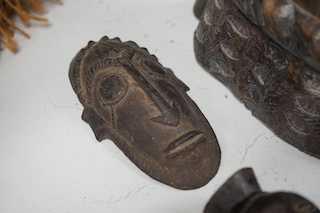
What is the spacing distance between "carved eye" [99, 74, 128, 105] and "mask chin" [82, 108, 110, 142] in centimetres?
5

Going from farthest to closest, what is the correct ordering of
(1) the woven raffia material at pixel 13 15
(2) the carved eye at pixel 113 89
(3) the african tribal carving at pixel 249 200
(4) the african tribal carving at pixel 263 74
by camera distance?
(1) the woven raffia material at pixel 13 15 → (2) the carved eye at pixel 113 89 → (4) the african tribal carving at pixel 263 74 → (3) the african tribal carving at pixel 249 200

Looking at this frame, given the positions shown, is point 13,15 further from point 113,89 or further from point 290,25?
point 290,25

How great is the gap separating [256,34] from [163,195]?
365 millimetres

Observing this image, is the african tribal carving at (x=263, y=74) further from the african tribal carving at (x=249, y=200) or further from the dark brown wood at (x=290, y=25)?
the african tribal carving at (x=249, y=200)

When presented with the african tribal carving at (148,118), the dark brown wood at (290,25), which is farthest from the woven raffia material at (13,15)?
the dark brown wood at (290,25)

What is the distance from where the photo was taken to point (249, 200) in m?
0.87

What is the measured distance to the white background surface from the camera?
45.0 inches

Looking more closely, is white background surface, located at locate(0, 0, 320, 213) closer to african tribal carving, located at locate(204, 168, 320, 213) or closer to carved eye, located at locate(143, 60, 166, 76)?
carved eye, located at locate(143, 60, 166, 76)

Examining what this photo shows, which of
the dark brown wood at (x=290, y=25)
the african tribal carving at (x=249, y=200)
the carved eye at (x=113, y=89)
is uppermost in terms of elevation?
the dark brown wood at (x=290, y=25)

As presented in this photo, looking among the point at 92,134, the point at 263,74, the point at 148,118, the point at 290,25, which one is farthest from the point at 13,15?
the point at 290,25

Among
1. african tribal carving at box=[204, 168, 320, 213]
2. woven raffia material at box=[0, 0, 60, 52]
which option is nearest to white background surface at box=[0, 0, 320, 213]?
woven raffia material at box=[0, 0, 60, 52]

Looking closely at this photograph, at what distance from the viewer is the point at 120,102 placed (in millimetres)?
1115

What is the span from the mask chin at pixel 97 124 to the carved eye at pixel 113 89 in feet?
0.17

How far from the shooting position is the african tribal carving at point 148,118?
3.59ft
